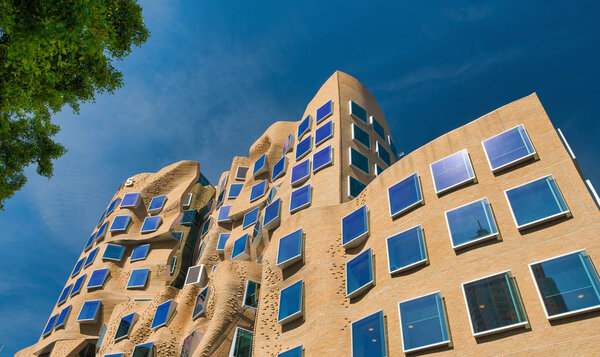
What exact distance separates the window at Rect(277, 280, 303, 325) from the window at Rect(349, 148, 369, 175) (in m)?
10.1

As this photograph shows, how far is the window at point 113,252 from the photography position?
40.0 meters

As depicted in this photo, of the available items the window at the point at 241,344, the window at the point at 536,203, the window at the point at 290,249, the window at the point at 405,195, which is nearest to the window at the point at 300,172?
the window at the point at 290,249

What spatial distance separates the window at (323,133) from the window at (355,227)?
32.2 ft

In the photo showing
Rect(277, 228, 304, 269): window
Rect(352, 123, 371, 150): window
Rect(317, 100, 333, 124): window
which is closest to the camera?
Rect(277, 228, 304, 269): window

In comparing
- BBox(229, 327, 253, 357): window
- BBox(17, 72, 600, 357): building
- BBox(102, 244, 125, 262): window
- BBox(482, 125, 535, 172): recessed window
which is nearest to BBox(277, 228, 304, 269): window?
BBox(17, 72, 600, 357): building

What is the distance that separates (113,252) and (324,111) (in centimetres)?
2449

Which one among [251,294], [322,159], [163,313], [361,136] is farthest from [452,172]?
[163,313]

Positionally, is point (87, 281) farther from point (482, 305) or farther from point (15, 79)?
point (482, 305)

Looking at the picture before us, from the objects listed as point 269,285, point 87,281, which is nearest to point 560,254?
Result: point 269,285

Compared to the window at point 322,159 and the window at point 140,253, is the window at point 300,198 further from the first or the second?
the window at point 140,253

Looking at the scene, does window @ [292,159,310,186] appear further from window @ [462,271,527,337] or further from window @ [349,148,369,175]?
window @ [462,271,527,337]

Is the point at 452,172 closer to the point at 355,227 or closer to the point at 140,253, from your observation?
the point at 355,227

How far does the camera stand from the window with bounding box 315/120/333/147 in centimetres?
2914

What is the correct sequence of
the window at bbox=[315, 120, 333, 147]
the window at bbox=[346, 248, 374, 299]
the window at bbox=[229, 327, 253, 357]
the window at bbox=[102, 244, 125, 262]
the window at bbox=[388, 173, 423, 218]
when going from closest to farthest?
the window at bbox=[346, 248, 374, 299]
the window at bbox=[388, 173, 423, 218]
the window at bbox=[229, 327, 253, 357]
the window at bbox=[315, 120, 333, 147]
the window at bbox=[102, 244, 125, 262]
